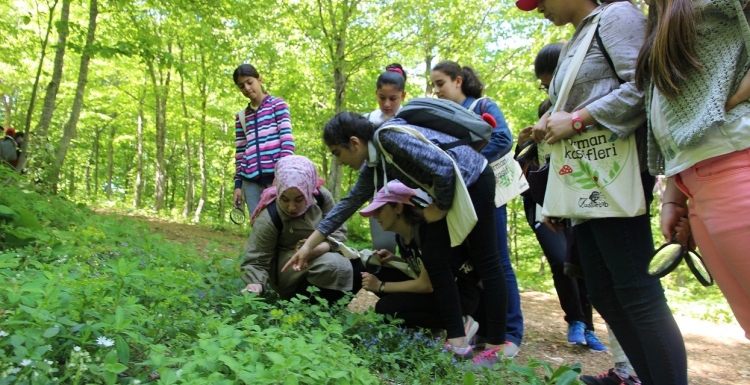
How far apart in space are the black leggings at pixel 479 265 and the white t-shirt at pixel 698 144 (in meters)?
1.17

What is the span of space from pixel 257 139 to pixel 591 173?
2990 millimetres

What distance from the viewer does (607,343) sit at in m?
4.18

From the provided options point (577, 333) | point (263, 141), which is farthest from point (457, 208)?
point (263, 141)

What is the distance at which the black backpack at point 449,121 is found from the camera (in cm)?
278

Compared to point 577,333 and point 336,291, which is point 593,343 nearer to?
Result: point 577,333

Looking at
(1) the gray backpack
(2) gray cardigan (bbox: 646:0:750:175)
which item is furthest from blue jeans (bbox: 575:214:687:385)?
(1) the gray backpack

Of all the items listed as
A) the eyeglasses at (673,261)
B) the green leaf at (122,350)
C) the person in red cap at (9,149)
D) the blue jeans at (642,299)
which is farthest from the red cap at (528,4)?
the person in red cap at (9,149)

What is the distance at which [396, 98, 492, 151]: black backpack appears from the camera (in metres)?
2.78

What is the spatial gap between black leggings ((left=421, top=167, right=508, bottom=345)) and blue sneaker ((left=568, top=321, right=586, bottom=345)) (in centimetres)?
108

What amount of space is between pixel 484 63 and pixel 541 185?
34.5 ft

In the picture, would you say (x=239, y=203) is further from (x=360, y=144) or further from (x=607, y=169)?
(x=607, y=169)

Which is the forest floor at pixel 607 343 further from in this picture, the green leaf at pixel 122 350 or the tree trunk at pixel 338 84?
the tree trunk at pixel 338 84

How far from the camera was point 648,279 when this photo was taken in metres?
1.77

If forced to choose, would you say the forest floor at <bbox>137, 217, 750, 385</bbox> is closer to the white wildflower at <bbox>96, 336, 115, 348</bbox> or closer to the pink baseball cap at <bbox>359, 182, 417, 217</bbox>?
the pink baseball cap at <bbox>359, 182, 417, 217</bbox>
